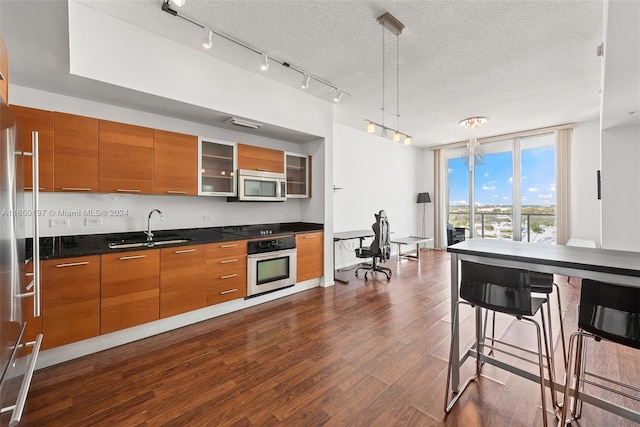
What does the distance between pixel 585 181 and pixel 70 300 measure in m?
8.28

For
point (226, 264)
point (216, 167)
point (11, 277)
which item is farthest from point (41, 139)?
point (226, 264)

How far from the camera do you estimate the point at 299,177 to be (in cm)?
453

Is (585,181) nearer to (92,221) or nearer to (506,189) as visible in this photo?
(506,189)

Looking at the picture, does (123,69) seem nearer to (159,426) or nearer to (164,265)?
(164,265)

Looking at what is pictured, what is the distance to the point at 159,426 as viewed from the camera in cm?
164

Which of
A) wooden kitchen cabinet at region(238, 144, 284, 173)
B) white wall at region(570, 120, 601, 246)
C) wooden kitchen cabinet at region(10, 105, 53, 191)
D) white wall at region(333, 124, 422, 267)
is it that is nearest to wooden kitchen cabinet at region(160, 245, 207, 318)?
wooden kitchen cabinet at region(10, 105, 53, 191)

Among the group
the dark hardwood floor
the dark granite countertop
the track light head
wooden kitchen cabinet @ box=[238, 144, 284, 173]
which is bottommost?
the dark hardwood floor

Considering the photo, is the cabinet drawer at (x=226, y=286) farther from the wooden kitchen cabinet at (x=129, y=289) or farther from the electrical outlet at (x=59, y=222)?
the electrical outlet at (x=59, y=222)

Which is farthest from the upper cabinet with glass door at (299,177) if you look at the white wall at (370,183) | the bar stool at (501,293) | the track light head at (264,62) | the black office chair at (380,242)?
the bar stool at (501,293)

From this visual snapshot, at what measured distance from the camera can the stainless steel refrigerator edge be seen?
1.11 m

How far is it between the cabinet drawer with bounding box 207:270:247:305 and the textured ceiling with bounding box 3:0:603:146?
2.52m

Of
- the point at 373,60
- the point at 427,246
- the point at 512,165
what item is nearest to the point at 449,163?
the point at 512,165

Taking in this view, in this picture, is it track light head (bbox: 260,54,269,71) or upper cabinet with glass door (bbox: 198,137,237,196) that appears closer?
track light head (bbox: 260,54,269,71)

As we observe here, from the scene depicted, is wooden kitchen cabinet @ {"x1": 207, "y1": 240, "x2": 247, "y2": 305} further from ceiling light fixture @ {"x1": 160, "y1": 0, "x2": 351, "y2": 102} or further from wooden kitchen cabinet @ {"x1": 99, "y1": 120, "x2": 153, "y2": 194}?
ceiling light fixture @ {"x1": 160, "y1": 0, "x2": 351, "y2": 102}
